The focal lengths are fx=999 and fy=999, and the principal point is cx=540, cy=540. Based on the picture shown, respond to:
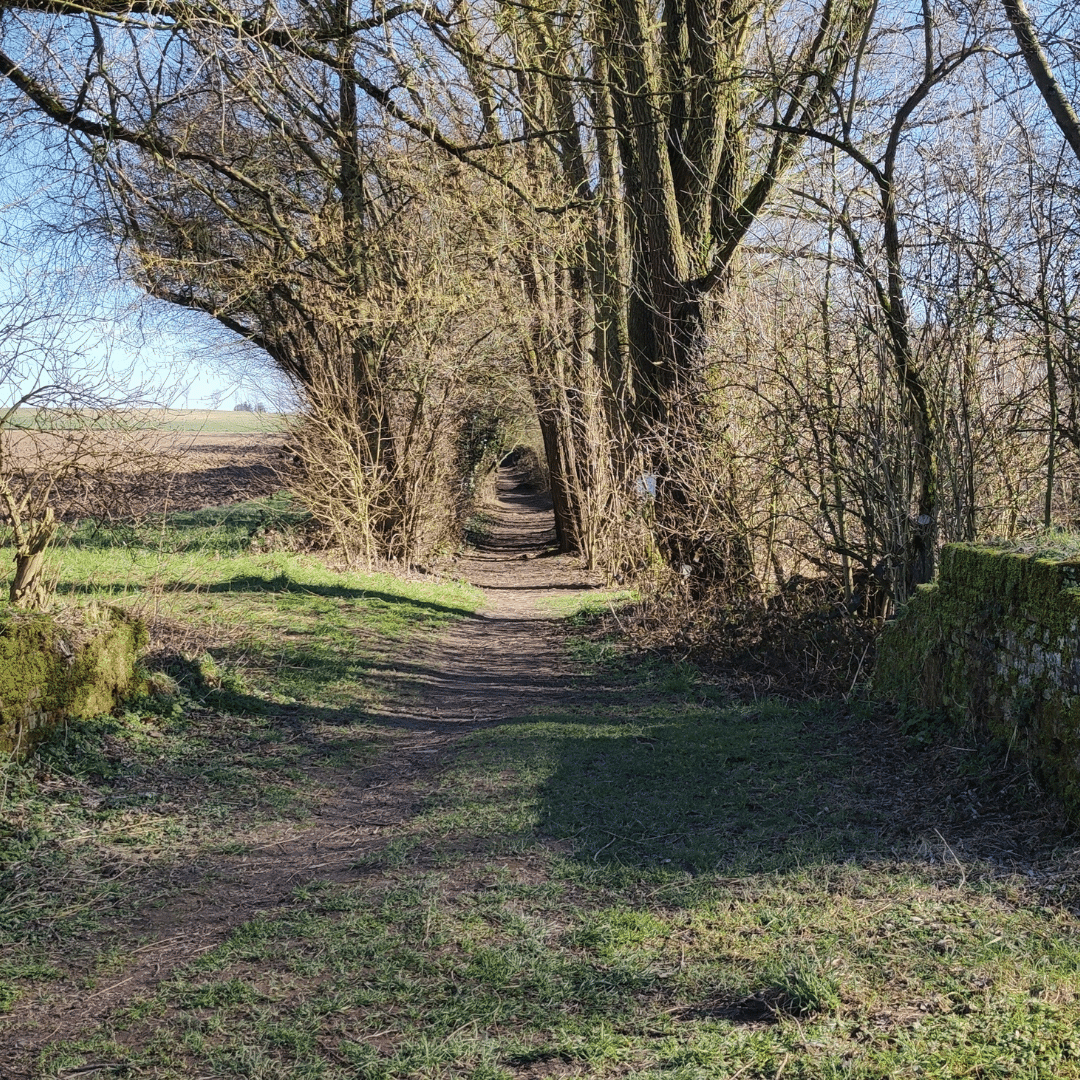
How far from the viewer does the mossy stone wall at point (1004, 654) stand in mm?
4938

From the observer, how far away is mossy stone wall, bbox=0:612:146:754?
5830 mm

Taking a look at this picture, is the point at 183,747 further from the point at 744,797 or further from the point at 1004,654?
the point at 1004,654

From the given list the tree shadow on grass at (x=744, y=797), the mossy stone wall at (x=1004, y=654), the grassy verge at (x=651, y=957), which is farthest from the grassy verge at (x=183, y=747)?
the mossy stone wall at (x=1004, y=654)

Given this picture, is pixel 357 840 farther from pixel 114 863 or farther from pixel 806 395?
pixel 806 395

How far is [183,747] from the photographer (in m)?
6.86

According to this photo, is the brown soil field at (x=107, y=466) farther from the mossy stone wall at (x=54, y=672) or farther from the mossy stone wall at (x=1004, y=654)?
the mossy stone wall at (x=1004, y=654)

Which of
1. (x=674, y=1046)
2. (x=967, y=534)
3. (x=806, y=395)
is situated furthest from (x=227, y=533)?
(x=674, y=1046)

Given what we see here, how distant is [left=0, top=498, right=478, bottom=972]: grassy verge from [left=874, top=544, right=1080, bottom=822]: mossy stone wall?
13.3ft

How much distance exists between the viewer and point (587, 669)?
10.5m

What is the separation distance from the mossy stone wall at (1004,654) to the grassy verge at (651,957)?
0.45m

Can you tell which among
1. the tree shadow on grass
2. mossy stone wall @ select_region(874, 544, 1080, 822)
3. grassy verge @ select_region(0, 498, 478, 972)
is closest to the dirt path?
grassy verge @ select_region(0, 498, 478, 972)

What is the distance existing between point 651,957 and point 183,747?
4107mm

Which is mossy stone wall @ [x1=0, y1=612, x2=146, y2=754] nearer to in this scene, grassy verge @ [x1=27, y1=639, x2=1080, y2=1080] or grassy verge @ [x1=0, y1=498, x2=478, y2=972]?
grassy verge @ [x1=0, y1=498, x2=478, y2=972]

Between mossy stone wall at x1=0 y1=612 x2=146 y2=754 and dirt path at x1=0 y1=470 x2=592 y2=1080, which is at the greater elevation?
mossy stone wall at x1=0 y1=612 x2=146 y2=754
